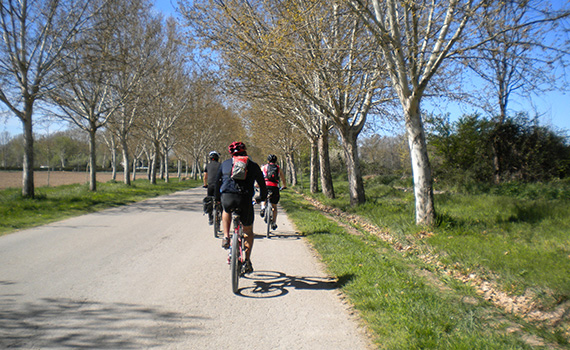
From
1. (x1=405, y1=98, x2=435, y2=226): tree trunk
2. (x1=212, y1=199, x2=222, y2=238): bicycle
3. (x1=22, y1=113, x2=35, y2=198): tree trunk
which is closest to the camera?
(x1=405, y1=98, x2=435, y2=226): tree trunk

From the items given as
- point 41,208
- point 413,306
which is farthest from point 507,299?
point 41,208

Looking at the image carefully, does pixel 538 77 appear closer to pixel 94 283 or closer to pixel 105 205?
pixel 94 283

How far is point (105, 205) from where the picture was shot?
14977mm

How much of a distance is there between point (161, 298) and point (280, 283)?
1.62 meters

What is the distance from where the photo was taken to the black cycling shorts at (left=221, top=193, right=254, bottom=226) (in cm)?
505

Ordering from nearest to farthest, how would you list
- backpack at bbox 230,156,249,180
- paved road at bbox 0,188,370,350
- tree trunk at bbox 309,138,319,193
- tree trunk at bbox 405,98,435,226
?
paved road at bbox 0,188,370,350 → backpack at bbox 230,156,249,180 → tree trunk at bbox 405,98,435,226 → tree trunk at bbox 309,138,319,193

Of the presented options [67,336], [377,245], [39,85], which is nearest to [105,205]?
[39,85]

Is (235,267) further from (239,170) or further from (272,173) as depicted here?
(272,173)

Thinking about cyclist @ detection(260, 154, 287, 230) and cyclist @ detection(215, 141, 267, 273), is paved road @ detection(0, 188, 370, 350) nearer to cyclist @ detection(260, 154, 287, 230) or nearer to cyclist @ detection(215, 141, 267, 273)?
cyclist @ detection(215, 141, 267, 273)

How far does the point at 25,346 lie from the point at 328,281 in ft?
11.8

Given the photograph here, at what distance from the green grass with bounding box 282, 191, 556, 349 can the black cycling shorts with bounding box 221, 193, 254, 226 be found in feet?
5.21

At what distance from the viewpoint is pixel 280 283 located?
5242mm

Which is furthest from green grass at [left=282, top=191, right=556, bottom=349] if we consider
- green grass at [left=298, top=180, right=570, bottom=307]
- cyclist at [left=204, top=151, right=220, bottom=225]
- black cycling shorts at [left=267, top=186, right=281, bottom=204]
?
cyclist at [left=204, top=151, right=220, bottom=225]

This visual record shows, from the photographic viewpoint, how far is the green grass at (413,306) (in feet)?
10.9
